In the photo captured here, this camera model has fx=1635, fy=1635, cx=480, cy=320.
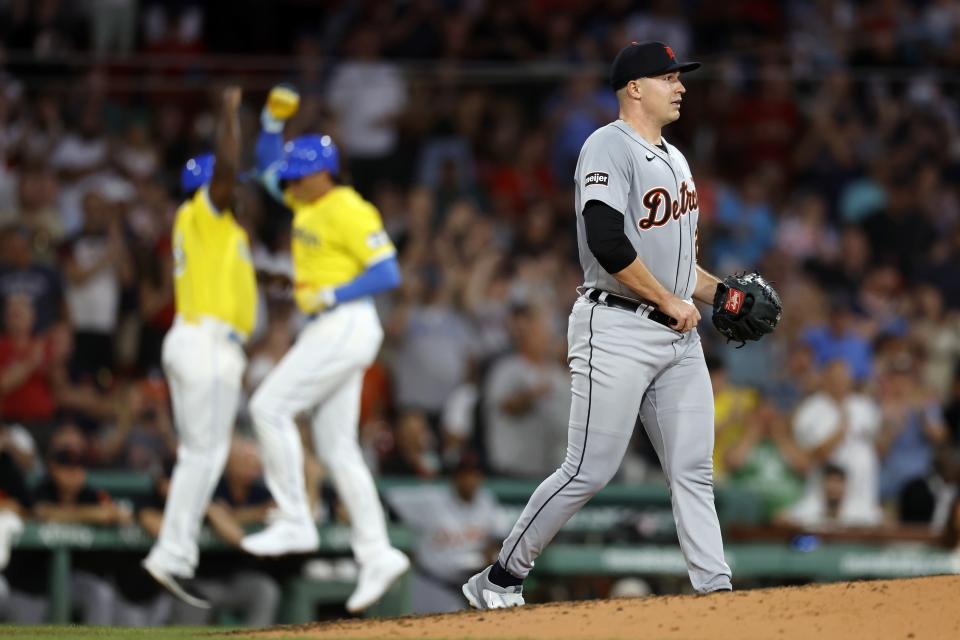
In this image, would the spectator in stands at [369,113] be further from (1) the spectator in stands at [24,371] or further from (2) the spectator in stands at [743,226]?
(1) the spectator in stands at [24,371]

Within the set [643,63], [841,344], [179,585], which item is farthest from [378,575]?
[841,344]

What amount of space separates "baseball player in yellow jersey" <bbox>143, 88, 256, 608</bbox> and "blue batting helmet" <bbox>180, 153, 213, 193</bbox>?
0.11 meters

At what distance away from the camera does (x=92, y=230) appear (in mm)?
12070

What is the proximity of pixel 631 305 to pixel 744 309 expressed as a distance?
50 centimetres

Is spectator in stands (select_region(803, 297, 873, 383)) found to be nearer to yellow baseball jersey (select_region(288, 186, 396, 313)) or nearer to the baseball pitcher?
yellow baseball jersey (select_region(288, 186, 396, 313))

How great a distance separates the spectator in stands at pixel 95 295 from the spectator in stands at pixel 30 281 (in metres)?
0.22

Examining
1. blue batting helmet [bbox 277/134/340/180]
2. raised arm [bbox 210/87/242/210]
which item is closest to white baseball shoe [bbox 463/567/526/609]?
blue batting helmet [bbox 277/134/340/180]

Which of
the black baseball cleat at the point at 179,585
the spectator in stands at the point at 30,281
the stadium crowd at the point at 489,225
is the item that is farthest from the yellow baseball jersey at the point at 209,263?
the spectator in stands at the point at 30,281

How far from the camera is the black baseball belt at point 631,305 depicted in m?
5.87

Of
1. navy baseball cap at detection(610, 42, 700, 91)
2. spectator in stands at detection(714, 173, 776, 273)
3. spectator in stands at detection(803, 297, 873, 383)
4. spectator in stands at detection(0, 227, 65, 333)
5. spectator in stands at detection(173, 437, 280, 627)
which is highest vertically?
navy baseball cap at detection(610, 42, 700, 91)

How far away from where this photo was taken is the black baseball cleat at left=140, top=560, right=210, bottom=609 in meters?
8.09

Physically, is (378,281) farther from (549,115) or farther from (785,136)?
(785,136)

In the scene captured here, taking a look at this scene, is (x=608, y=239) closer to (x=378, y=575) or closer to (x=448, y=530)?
(x=378, y=575)

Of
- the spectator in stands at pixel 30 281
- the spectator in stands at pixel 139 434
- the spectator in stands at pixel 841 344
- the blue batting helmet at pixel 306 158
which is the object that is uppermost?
the blue batting helmet at pixel 306 158
